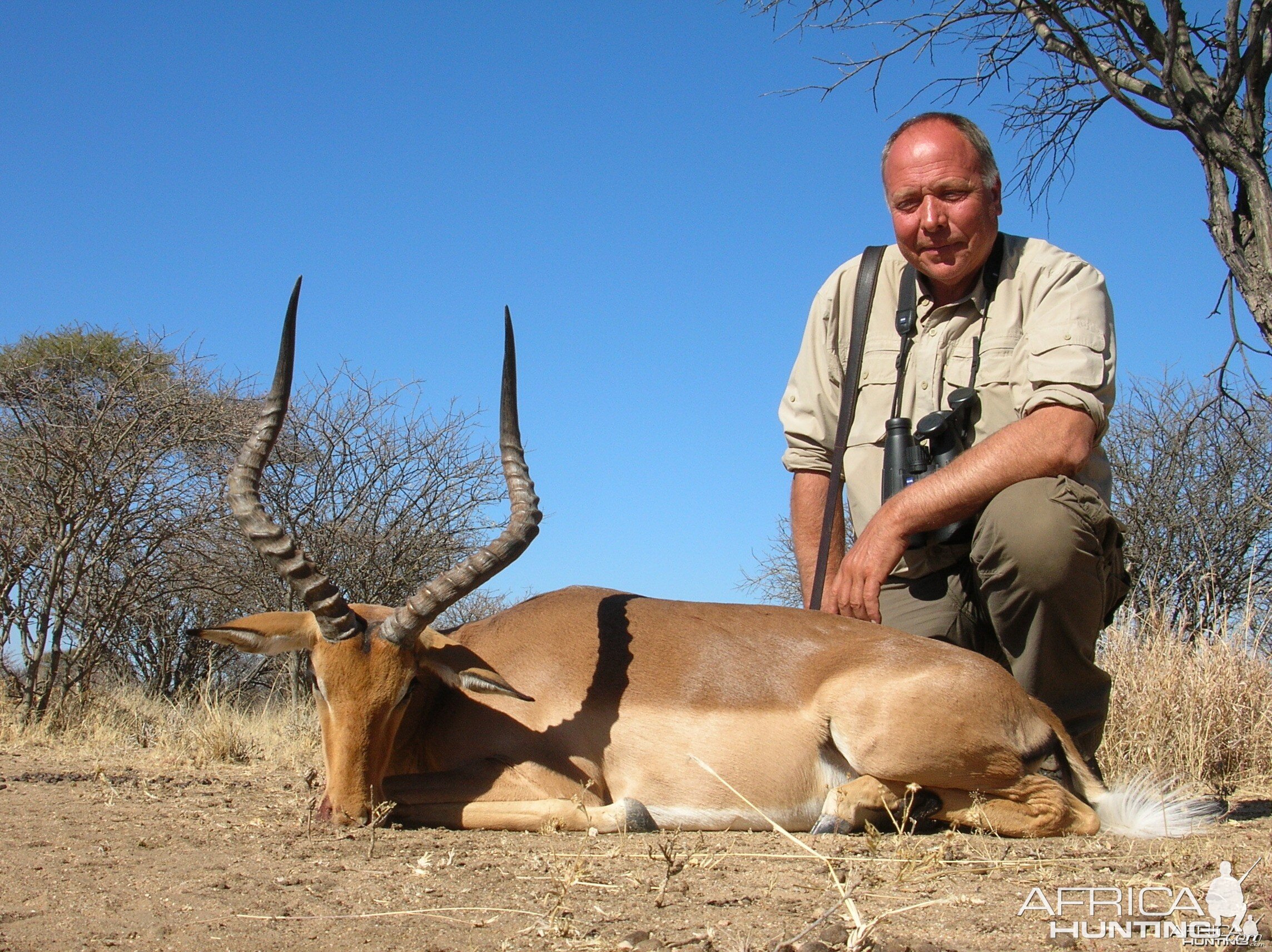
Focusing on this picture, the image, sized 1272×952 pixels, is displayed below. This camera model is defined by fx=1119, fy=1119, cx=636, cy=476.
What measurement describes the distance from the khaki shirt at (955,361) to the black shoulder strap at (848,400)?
0.04 meters

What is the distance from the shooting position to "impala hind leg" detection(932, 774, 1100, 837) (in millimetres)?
3871

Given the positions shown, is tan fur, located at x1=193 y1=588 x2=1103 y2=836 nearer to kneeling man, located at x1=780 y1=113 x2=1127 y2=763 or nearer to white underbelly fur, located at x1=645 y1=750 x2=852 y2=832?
white underbelly fur, located at x1=645 y1=750 x2=852 y2=832

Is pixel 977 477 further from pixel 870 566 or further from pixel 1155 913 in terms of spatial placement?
pixel 1155 913

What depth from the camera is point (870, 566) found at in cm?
429

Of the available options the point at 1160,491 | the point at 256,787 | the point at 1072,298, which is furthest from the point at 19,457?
the point at 1160,491

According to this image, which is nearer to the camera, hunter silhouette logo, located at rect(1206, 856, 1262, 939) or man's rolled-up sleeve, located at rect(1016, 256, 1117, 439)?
hunter silhouette logo, located at rect(1206, 856, 1262, 939)

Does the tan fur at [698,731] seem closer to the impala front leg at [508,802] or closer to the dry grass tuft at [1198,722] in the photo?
the impala front leg at [508,802]

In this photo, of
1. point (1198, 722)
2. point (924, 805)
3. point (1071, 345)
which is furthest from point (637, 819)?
point (1198, 722)

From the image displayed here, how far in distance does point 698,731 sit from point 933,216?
2.37 metres

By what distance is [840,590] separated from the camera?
176 inches

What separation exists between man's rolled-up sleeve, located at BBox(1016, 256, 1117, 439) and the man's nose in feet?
1.58

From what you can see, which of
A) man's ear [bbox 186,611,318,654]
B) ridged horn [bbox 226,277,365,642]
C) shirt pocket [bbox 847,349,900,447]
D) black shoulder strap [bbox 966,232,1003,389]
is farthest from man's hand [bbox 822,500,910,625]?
man's ear [bbox 186,611,318,654]

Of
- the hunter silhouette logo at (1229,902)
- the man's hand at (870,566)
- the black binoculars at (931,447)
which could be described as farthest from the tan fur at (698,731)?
the hunter silhouette logo at (1229,902)

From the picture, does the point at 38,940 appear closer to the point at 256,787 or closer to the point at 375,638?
the point at 375,638
